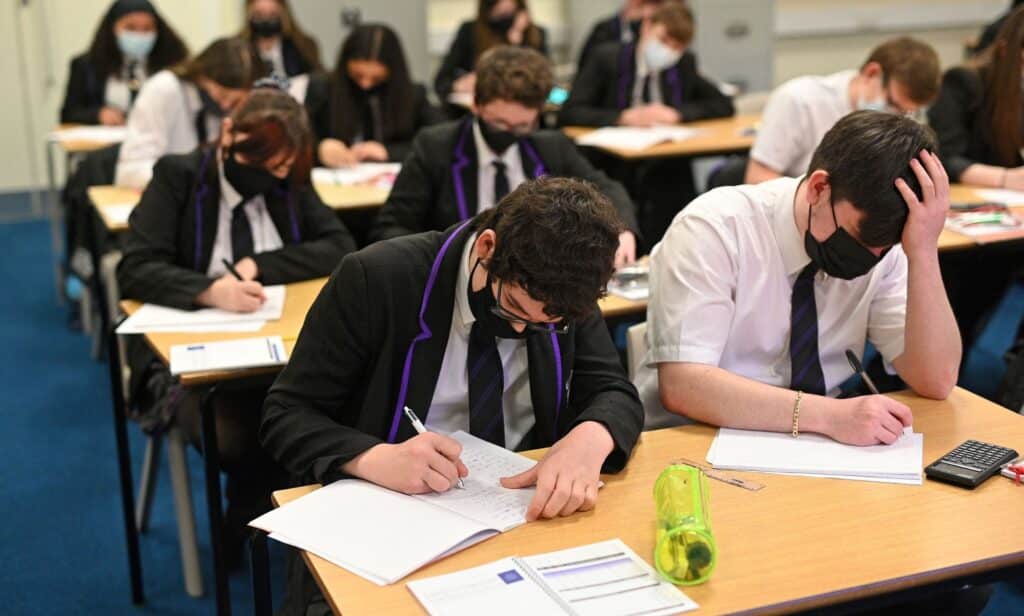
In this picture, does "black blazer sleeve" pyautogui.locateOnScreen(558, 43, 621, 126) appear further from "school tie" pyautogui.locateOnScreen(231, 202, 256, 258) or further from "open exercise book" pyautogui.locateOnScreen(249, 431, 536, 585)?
"open exercise book" pyautogui.locateOnScreen(249, 431, 536, 585)

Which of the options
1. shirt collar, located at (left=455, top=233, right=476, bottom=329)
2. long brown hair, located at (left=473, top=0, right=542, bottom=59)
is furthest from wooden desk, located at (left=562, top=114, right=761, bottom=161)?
shirt collar, located at (left=455, top=233, right=476, bottom=329)

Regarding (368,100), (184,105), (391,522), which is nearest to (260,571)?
(391,522)

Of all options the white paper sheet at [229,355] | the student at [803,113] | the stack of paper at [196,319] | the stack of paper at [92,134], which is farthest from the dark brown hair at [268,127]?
the stack of paper at [92,134]

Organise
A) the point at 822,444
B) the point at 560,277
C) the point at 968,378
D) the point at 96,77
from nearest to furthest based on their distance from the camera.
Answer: the point at 560,277
the point at 822,444
the point at 968,378
the point at 96,77

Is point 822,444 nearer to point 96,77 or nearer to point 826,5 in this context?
point 96,77

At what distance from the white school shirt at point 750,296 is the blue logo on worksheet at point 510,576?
68cm

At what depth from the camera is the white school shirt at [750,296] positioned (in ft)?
6.89

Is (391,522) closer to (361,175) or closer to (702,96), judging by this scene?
(361,175)

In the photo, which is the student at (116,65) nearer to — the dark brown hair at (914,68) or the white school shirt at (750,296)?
the dark brown hair at (914,68)

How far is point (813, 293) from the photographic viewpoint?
219 cm

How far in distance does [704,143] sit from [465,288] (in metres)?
3.03

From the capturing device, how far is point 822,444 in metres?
1.93

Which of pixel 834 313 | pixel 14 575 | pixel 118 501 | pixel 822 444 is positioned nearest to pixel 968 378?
pixel 834 313

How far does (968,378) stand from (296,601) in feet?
10.2
